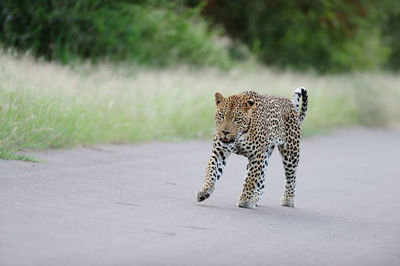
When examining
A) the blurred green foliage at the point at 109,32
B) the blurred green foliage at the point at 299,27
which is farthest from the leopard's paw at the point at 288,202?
the blurred green foliage at the point at 299,27

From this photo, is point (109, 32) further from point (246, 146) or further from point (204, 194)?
point (204, 194)

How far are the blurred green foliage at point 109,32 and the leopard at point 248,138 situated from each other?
12609 mm

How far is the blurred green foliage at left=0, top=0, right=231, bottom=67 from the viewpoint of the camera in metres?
22.5

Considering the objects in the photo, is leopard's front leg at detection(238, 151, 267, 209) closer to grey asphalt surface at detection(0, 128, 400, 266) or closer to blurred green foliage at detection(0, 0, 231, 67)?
grey asphalt surface at detection(0, 128, 400, 266)

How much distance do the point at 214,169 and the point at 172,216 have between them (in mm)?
1235

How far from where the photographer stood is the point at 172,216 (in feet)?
27.3

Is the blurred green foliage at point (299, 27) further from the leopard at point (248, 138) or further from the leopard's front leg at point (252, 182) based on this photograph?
the leopard's front leg at point (252, 182)

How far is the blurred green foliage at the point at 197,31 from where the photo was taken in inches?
902

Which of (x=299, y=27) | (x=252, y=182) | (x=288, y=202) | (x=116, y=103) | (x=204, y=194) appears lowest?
(x=204, y=194)

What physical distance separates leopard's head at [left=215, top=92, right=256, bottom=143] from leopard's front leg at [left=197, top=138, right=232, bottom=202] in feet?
0.61

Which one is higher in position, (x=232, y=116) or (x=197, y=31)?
(x=197, y=31)

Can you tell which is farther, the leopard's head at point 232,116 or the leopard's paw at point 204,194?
the leopard's paw at point 204,194

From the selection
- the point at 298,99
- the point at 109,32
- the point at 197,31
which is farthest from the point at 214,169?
the point at 197,31

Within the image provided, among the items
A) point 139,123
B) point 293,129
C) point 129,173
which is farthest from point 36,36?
point 293,129
